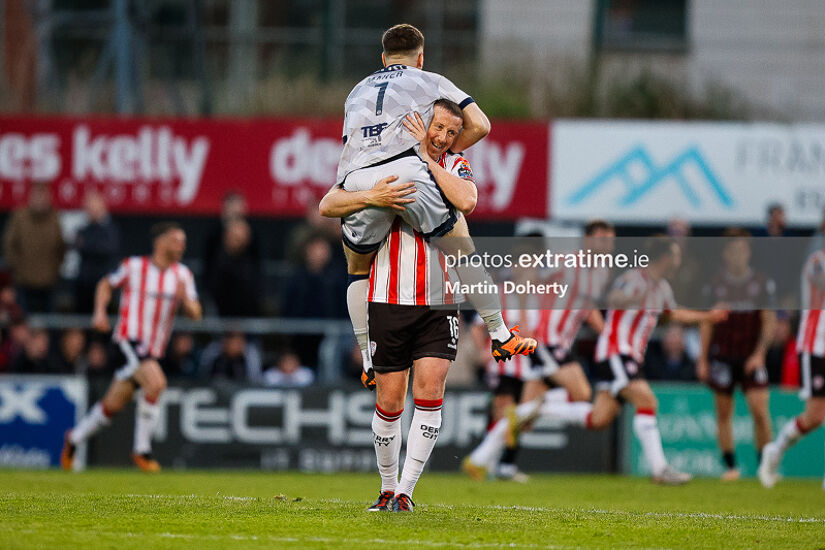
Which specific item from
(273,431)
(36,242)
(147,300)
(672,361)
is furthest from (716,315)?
(36,242)

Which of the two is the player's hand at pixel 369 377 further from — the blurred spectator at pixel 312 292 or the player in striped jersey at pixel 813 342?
the blurred spectator at pixel 312 292

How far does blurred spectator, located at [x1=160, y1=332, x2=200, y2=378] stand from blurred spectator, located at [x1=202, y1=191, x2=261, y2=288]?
861mm

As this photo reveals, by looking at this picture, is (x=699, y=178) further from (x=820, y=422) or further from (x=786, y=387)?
(x=820, y=422)

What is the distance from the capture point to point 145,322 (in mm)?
13625

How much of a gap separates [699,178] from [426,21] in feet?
23.3

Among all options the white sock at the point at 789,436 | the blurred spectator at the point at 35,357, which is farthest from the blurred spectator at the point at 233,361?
the white sock at the point at 789,436

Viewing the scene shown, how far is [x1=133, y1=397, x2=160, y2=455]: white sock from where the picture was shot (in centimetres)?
1373

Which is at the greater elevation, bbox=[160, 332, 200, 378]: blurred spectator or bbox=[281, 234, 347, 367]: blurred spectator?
bbox=[281, 234, 347, 367]: blurred spectator

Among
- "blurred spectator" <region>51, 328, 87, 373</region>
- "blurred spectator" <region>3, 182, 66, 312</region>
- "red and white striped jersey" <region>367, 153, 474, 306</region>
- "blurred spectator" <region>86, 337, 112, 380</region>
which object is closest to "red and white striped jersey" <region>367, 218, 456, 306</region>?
A: "red and white striped jersey" <region>367, 153, 474, 306</region>

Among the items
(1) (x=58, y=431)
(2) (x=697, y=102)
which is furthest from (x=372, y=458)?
(2) (x=697, y=102)

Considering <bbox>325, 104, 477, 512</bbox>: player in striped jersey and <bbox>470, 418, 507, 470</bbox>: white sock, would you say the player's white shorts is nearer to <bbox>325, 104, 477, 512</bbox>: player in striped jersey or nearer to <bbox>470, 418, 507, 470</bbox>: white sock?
<bbox>325, 104, 477, 512</bbox>: player in striped jersey

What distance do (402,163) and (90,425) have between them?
776 cm

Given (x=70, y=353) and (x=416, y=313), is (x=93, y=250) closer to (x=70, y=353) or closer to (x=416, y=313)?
(x=70, y=353)

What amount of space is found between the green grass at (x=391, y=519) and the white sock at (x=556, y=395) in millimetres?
1681
